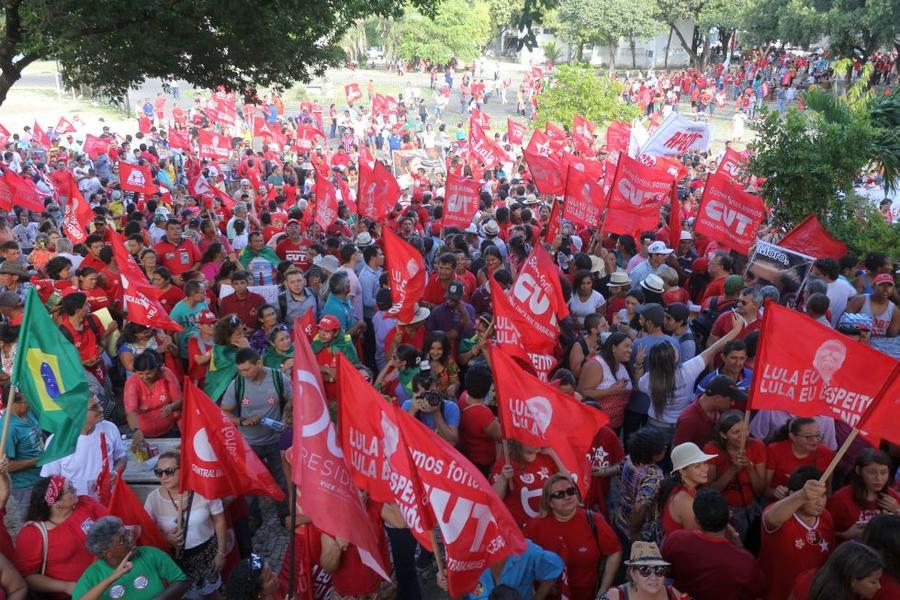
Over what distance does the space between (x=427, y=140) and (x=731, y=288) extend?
77.5ft

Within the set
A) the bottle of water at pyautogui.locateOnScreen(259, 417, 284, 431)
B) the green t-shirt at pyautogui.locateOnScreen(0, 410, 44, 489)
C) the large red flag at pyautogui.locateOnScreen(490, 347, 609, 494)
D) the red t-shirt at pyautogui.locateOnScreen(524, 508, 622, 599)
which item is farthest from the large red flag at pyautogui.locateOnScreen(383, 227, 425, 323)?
the red t-shirt at pyautogui.locateOnScreen(524, 508, 622, 599)

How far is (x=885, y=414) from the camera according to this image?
4.57 metres

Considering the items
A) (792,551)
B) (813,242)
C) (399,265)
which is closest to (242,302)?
(399,265)

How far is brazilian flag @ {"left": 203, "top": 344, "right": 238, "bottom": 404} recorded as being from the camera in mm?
6355

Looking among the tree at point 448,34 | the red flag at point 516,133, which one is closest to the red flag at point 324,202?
the red flag at point 516,133

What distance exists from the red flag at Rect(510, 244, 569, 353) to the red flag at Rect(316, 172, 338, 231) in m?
5.99

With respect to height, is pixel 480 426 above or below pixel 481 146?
above

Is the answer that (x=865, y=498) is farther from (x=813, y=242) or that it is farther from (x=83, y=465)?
(x=813, y=242)

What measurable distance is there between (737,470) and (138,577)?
3609mm

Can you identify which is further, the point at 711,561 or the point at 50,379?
the point at 50,379

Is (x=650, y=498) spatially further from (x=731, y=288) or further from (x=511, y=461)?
(x=731, y=288)

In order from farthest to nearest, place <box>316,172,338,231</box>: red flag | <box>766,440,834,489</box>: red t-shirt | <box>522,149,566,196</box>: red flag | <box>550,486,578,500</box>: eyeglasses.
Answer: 1. <box>522,149,566,196</box>: red flag
2. <box>316,172,338,231</box>: red flag
3. <box>766,440,834,489</box>: red t-shirt
4. <box>550,486,578,500</box>: eyeglasses

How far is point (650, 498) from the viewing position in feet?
16.4

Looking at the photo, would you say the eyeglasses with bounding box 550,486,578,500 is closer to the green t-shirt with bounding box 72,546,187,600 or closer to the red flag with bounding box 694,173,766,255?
the green t-shirt with bounding box 72,546,187,600
